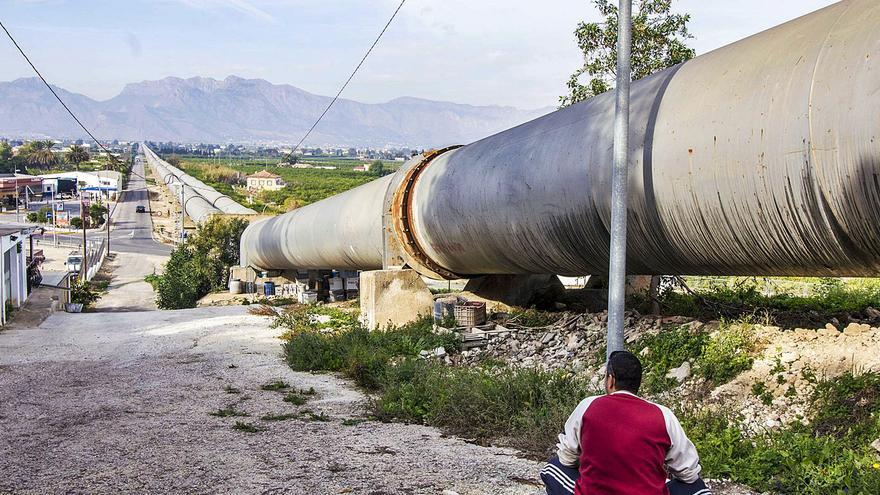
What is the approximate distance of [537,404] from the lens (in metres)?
7.83

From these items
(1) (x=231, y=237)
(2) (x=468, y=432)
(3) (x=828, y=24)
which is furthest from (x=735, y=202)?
(1) (x=231, y=237)

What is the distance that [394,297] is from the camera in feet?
44.8

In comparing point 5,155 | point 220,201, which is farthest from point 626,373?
point 5,155

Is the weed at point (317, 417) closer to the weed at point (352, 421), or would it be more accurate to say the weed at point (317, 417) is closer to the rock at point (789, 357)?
the weed at point (352, 421)

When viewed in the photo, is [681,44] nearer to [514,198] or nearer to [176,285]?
[514,198]

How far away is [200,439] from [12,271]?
16752 mm

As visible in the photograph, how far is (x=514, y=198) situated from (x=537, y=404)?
3.06 metres

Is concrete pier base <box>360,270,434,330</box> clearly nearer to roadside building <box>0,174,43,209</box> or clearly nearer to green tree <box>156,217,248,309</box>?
green tree <box>156,217,248,309</box>

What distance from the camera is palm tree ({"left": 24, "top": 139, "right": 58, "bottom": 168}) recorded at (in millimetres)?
162375

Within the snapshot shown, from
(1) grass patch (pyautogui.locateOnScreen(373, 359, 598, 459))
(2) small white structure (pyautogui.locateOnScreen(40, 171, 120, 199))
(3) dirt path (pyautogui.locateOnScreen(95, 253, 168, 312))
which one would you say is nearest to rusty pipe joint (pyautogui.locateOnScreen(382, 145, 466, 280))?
(1) grass patch (pyautogui.locateOnScreen(373, 359, 598, 459))

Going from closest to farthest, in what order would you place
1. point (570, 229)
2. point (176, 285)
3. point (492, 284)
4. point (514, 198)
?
point (570, 229) → point (514, 198) → point (492, 284) → point (176, 285)

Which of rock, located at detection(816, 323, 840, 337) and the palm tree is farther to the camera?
the palm tree

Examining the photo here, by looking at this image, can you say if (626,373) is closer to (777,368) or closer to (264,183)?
(777,368)

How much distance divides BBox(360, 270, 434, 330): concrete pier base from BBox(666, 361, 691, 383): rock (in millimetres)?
6158
